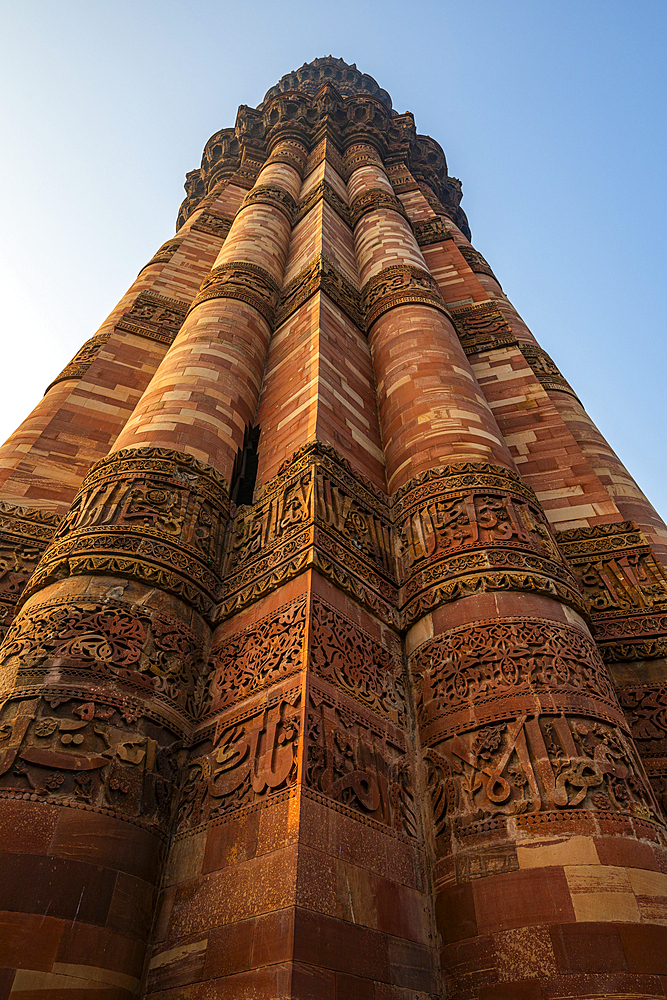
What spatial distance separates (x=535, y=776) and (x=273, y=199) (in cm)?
1417

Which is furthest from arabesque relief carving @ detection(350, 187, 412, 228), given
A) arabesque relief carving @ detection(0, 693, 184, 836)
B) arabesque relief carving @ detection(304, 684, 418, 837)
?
arabesque relief carving @ detection(0, 693, 184, 836)

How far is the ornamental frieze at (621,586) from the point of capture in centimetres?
552

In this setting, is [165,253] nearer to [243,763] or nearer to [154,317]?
[154,317]

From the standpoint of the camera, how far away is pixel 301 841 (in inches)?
124

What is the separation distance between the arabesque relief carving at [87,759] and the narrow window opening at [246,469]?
3175 mm

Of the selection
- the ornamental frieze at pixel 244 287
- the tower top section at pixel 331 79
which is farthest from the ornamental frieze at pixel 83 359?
the tower top section at pixel 331 79

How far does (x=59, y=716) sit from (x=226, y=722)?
1.02 meters

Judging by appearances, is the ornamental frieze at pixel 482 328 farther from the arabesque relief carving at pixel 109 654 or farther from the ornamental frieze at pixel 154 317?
the arabesque relief carving at pixel 109 654

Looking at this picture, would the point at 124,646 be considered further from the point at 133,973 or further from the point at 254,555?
the point at 133,973

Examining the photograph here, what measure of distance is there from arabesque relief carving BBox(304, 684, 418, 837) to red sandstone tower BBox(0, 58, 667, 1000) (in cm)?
2

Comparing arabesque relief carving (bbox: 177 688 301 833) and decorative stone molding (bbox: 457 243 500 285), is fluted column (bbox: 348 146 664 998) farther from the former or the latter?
decorative stone molding (bbox: 457 243 500 285)

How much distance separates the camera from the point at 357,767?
3838mm

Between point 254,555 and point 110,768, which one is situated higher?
point 254,555

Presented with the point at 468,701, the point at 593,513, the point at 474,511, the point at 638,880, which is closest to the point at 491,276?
the point at 593,513
